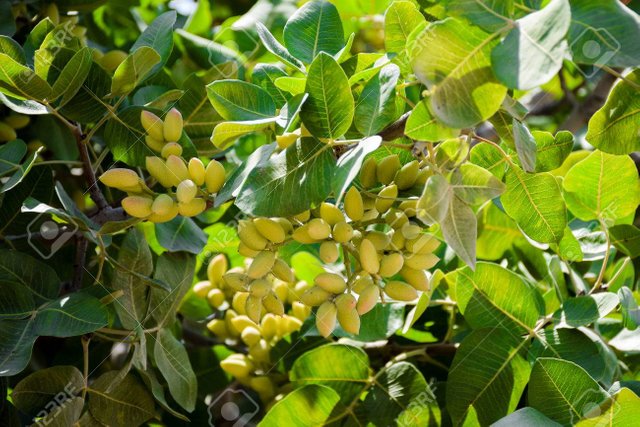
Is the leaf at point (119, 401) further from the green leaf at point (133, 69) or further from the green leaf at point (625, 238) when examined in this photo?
the green leaf at point (625, 238)

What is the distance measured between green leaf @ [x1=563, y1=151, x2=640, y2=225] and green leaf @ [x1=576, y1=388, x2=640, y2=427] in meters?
0.32

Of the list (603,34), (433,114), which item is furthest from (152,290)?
(603,34)

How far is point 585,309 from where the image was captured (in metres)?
1.00

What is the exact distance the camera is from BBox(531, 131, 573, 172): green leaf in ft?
3.08

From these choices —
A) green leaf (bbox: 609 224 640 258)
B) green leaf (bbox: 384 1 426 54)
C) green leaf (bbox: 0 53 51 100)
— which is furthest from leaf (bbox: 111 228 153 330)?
green leaf (bbox: 609 224 640 258)

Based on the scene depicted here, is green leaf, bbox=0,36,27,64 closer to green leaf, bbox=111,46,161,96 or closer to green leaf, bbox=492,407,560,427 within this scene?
green leaf, bbox=111,46,161,96

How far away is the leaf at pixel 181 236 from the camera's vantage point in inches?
42.4

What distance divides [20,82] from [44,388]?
0.39m

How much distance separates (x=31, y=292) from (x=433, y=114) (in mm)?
606

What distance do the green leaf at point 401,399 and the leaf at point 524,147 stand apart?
374mm

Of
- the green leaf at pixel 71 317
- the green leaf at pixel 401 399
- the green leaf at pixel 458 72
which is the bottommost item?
the green leaf at pixel 401 399

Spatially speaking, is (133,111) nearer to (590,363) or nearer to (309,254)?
(309,254)

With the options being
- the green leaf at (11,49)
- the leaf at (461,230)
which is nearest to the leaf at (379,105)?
the leaf at (461,230)

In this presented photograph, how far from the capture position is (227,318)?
1265 mm
